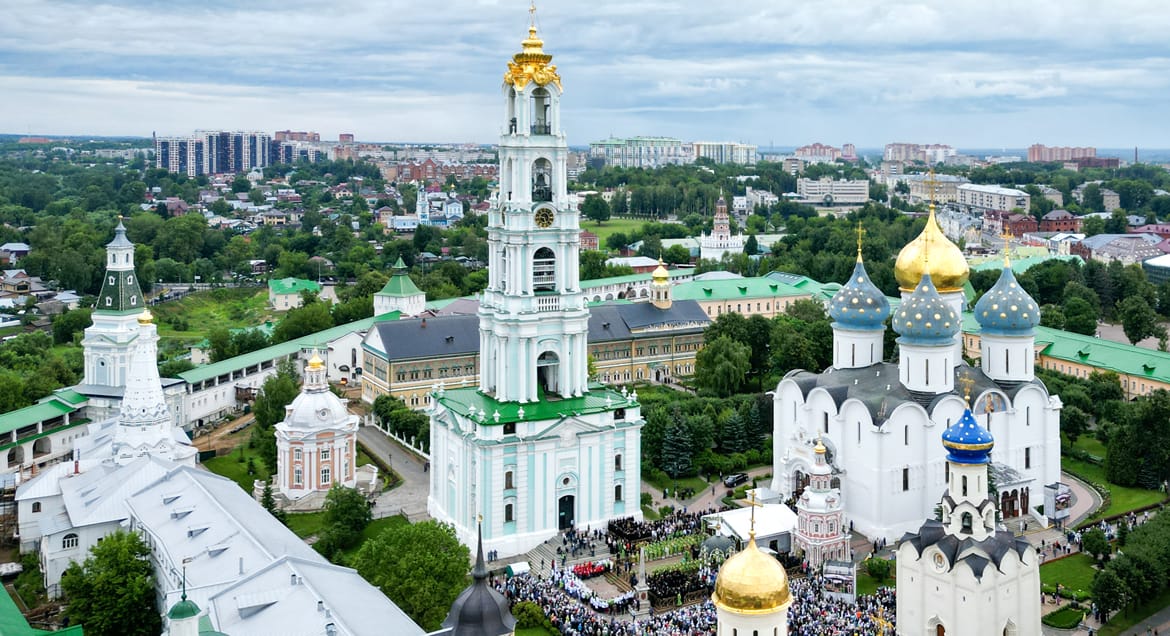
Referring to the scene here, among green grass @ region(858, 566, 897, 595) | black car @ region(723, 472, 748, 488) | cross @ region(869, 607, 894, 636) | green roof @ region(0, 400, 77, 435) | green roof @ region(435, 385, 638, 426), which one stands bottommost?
green grass @ region(858, 566, 897, 595)

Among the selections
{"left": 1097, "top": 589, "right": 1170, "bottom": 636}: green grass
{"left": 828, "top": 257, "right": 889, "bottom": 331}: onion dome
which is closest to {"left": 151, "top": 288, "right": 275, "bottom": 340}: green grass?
{"left": 828, "top": 257, "right": 889, "bottom": 331}: onion dome

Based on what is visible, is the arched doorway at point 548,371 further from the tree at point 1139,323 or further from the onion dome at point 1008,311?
the tree at point 1139,323

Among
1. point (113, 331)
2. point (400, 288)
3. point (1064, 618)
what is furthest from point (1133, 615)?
point (400, 288)

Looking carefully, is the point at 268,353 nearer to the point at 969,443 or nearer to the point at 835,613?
the point at 835,613

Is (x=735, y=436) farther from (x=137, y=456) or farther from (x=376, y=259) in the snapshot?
(x=376, y=259)

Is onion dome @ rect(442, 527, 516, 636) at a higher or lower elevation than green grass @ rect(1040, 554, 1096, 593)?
higher

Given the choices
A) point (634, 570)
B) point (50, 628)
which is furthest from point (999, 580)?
point (50, 628)

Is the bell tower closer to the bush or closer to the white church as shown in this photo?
the white church
